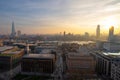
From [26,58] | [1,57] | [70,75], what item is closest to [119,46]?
[70,75]

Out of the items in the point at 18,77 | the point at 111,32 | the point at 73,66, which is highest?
the point at 111,32

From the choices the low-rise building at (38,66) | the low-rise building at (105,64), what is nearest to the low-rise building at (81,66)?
the low-rise building at (105,64)

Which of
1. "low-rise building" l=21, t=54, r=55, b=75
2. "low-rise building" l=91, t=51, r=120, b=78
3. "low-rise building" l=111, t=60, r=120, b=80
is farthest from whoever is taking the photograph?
"low-rise building" l=21, t=54, r=55, b=75

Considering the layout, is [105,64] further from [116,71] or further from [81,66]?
[116,71]

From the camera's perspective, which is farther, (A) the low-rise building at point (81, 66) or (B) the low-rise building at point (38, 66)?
(B) the low-rise building at point (38, 66)

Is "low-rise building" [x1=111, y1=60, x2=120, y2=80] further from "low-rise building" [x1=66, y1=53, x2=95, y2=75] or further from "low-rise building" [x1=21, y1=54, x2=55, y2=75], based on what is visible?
"low-rise building" [x1=21, y1=54, x2=55, y2=75]

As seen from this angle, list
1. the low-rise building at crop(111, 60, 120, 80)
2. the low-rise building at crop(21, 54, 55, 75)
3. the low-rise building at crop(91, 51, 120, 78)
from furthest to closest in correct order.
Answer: the low-rise building at crop(21, 54, 55, 75)
the low-rise building at crop(91, 51, 120, 78)
the low-rise building at crop(111, 60, 120, 80)

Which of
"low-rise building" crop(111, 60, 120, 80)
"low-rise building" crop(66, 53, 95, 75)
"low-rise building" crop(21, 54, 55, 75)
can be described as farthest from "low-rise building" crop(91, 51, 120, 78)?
"low-rise building" crop(21, 54, 55, 75)

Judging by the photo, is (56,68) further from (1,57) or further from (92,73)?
(1,57)


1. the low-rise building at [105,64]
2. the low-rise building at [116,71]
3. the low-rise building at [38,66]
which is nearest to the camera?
the low-rise building at [116,71]

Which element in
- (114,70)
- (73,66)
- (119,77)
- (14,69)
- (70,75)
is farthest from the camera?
(14,69)

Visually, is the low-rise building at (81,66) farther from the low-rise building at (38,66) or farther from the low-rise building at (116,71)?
the low-rise building at (116,71)
